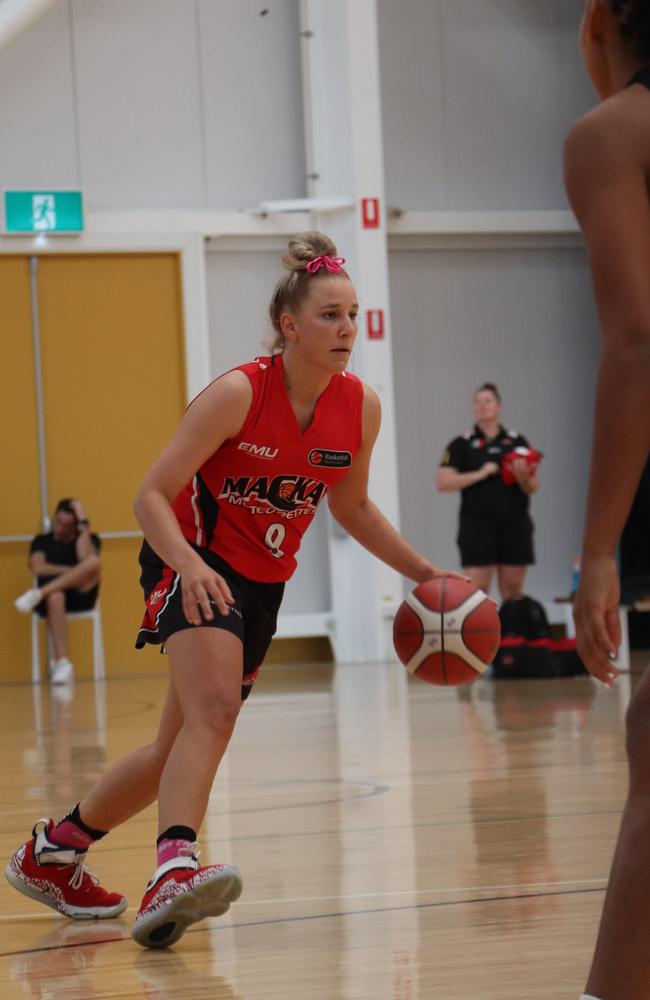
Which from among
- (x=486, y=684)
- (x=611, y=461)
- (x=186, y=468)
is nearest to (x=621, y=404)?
(x=611, y=461)

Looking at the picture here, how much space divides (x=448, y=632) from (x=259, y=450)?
726mm

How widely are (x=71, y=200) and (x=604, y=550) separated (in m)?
9.73

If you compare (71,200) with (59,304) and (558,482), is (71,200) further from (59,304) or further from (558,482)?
(558,482)

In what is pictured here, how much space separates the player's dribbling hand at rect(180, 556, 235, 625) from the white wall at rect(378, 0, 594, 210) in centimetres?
951

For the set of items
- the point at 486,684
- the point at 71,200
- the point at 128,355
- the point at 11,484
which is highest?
the point at 71,200

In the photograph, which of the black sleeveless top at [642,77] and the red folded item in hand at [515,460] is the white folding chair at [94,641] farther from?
the black sleeveless top at [642,77]

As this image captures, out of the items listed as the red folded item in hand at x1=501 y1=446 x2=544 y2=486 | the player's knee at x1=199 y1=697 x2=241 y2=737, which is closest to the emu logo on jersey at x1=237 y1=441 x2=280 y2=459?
the player's knee at x1=199 y1=697 x2=241 y2=737

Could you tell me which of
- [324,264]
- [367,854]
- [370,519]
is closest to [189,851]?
[370,519]

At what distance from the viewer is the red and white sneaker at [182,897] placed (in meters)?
2.66

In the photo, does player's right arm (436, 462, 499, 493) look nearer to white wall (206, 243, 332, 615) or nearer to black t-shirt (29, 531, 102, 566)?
white wall (206, 243, 332, 615)

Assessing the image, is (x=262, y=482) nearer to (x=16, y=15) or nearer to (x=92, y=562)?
(x=92, y=562)

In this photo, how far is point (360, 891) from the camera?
3.22m

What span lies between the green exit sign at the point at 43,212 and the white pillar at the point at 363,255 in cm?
201

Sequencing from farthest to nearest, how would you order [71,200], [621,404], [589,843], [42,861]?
[71,200], [589,843], [42,861], [621,404]
